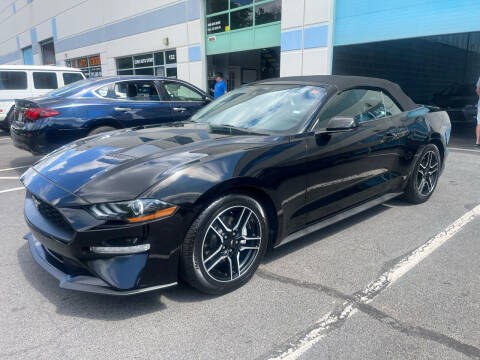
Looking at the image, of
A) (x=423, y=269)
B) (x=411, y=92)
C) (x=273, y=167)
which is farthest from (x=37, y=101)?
(x=411, y=92)

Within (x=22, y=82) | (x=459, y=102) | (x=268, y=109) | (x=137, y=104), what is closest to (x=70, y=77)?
(x=22, y=82)

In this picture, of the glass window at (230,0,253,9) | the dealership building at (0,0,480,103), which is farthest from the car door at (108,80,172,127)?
the glass window at (230,0,253,9)

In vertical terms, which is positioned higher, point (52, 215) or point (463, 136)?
point (52, 215)

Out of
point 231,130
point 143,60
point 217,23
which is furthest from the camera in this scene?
point 143,60

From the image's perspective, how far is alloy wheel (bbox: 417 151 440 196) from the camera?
4449 mm

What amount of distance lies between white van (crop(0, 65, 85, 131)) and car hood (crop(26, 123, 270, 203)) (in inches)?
363

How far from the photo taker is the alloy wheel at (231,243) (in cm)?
250

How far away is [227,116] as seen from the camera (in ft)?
12.0

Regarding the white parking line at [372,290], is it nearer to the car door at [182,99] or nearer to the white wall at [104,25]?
the car door at [182,99]

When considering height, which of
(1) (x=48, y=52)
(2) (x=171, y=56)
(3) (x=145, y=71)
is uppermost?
(1) (x=48, y=52)

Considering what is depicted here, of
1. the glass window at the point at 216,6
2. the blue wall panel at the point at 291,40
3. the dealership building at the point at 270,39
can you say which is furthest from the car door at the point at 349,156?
the glass window at the point at 216,6

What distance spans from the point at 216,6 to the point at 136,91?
32.9ft

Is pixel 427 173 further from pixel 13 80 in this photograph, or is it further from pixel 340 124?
pixel 13 80

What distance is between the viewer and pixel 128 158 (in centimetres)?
259
